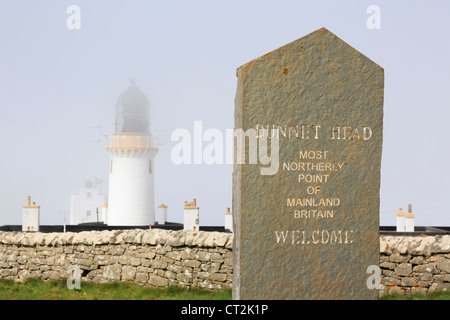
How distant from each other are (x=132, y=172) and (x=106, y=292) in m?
23.5

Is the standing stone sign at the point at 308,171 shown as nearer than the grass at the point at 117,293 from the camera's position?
Yes

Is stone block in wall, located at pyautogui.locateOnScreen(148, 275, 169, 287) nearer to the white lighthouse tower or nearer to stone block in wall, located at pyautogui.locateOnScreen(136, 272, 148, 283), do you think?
stone block in wall, located at pyautogui.locateOnScreen(136, 272, 148, 283)

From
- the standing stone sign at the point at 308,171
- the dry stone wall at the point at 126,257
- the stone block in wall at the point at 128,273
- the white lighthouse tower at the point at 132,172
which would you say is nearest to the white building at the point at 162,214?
the white lighthouse tower at the point at 132,172

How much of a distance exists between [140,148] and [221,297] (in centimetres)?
2515

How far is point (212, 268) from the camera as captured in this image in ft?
42.2

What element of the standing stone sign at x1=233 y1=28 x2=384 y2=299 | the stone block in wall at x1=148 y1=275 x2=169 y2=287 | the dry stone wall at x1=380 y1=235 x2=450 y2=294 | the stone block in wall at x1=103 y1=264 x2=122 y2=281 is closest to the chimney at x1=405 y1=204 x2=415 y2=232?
the dry stone wall at x1=380 y1=235 x2=450 y2=294

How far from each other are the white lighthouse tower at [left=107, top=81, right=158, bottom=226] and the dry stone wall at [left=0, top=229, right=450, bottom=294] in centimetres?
2031

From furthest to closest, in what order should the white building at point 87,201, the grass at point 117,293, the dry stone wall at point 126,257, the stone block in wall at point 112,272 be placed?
the white building at point 87,201 → the stone block in wall at point 112,272 → the dry stone wall at point 126,257 → the grass at point 117,293

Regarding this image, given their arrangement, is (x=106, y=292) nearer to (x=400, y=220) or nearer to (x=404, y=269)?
(x=404, y=269)

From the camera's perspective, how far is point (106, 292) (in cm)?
1297

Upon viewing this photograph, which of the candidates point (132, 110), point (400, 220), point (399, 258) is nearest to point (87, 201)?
point (132, 110)

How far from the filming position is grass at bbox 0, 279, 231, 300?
12.4 metres

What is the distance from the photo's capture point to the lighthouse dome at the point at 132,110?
→ 38.0 m

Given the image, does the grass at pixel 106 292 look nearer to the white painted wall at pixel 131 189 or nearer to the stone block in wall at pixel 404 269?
the stone block in wall at pixel 404 269
